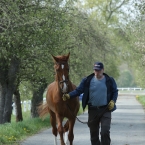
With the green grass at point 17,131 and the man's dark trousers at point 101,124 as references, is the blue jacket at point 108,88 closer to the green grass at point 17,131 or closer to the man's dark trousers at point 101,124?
the man's dark trousers at point 101,124

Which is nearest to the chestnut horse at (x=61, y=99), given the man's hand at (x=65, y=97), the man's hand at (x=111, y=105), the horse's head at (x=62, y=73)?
the horse's head at (x=62, y=73)

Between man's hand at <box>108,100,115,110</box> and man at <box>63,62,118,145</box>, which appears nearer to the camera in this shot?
man's hand at <box>108,100,115,110</box>

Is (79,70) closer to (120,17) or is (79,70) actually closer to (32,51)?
(32,51)

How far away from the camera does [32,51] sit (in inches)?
Answer: 868

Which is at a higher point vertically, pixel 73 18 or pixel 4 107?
pixel 73 18

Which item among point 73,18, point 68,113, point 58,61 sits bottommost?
point 68,113

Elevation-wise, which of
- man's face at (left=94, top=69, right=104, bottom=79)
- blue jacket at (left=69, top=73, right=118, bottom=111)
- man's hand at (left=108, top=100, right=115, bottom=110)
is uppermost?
man's face at (left=94, top=69, right=104, bottom=79)

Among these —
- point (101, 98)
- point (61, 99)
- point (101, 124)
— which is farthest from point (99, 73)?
point (61, 99)

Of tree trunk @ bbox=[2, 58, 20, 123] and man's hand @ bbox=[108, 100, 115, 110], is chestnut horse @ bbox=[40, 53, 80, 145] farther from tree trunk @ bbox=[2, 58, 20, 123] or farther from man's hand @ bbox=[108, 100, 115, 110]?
tree trunk @ bbox=[2, 58, 20, 123]

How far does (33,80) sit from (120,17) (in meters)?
41.2

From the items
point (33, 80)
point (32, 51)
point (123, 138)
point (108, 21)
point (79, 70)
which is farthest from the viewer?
point (108, 21)

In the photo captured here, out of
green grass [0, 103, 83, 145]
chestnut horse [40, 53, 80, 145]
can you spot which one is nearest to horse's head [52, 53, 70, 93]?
chestnut horse [40, 53, 80, 145]

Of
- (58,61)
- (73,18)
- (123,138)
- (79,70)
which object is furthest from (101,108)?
(79,70)

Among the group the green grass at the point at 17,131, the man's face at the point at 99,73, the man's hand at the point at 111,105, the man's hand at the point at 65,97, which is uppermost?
the man's face at the point at 99,73
